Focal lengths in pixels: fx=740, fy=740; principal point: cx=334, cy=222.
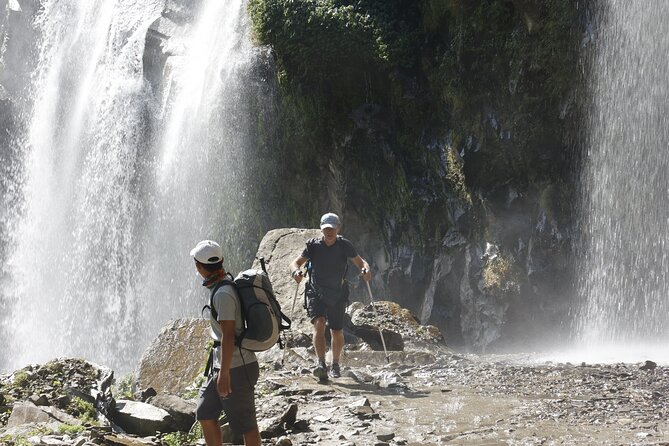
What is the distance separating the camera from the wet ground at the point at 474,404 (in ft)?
19.7

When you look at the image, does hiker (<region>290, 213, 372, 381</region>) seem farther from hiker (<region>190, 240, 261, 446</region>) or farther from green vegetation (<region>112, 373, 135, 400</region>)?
Result: hiker (<region>190, 240, 261, 446</region>)

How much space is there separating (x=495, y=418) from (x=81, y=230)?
74.3ft

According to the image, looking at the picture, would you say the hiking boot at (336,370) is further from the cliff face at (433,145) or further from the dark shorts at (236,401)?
the cliff face at (433,145)

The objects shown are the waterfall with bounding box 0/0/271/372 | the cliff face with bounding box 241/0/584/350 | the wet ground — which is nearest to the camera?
the wet ground

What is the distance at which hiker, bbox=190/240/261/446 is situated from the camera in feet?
15.9

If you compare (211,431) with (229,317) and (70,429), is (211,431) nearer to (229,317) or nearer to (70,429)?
(229,317)

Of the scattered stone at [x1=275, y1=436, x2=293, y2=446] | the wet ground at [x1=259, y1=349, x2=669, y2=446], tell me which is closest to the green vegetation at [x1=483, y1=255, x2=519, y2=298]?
the wet ground at [x1=259, y1=349, x2=669, y2=446]

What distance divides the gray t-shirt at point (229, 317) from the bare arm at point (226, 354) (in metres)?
0.05

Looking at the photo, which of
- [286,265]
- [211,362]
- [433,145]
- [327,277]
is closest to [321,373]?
[327,277]

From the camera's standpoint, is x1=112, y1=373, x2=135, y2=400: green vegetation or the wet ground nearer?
the wet ground

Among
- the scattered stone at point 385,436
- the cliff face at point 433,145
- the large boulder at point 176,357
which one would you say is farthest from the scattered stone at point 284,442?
the cliff face at point 433,145

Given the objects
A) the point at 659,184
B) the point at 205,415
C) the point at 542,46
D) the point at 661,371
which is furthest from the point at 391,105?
the point at 205,415

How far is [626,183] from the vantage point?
52.4 ft

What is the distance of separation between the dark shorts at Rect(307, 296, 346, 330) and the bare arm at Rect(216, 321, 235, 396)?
3.99 meters
